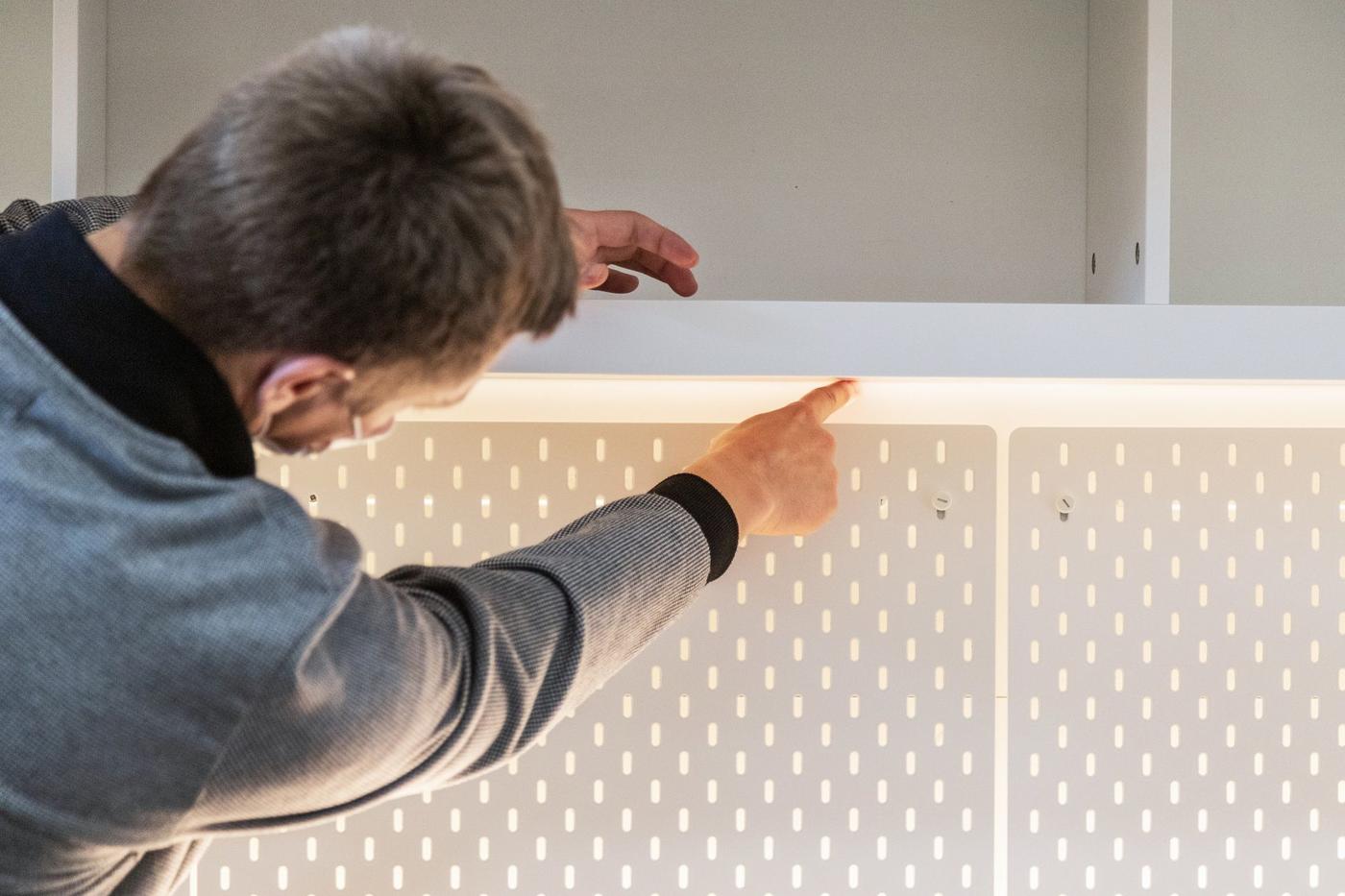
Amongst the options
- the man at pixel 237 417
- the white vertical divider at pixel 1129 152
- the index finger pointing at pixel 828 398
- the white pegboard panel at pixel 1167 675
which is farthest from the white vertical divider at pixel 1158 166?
the man at pixel 237 417

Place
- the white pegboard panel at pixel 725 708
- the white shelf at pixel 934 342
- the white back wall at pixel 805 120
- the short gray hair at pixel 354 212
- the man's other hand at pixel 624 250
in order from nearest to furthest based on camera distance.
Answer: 1. the short gray hair at pixel 354 212
2. the white shelf at pixel 934 342
3. the man's other hand at pixel 624 250
4. the white pegboard panel at pixel 725 708
5. the white back wall at pixel 805 120

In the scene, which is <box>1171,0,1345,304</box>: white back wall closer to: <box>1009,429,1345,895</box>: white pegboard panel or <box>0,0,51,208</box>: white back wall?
<box>1009,429,1345,895</box>: white pegboard panel

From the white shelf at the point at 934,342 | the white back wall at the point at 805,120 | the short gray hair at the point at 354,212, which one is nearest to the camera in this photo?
the short gray hair at the point at 354,212

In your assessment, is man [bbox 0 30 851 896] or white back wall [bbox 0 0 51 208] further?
white back wall [bbox 0 0 51 208]

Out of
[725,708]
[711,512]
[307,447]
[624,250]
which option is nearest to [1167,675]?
[725,708]

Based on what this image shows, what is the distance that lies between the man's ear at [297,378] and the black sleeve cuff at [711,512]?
262mm

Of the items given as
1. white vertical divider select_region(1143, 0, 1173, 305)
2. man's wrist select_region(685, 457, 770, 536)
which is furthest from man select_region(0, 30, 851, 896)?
white vertical divider select_region(1143, 0, 1173, 305)

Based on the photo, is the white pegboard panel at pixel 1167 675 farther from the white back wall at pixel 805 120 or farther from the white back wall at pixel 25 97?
the white back wall at pixel 25 97

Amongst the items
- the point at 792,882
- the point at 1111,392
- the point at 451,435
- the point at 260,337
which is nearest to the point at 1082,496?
the point at 1111,392

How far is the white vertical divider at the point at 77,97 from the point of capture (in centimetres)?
80

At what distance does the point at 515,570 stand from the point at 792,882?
0.48m

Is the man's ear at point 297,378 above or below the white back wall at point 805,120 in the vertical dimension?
below

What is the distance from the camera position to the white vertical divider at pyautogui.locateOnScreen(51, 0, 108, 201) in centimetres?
80

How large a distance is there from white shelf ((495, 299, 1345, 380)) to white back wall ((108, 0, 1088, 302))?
398 millimetres
